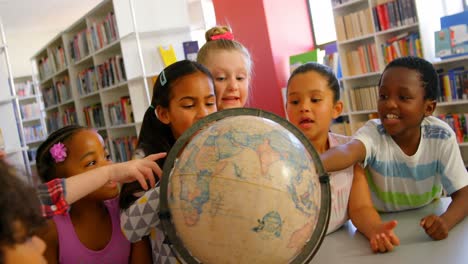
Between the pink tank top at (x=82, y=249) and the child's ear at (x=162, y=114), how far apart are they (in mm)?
433

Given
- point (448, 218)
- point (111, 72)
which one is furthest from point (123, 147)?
point (448, 218)

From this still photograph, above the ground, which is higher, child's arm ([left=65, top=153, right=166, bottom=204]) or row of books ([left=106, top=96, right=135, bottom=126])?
row of books ([left=106, top=96, right=135, bottom=126])

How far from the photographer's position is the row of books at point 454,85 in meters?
5.52

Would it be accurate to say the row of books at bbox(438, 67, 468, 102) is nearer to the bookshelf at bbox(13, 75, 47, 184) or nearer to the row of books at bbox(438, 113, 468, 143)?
the row of books at bbox(438, 113, 468, 143)

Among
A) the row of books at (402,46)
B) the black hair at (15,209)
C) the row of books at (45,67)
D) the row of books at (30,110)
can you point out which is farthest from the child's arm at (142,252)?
the row of books at (30,110)

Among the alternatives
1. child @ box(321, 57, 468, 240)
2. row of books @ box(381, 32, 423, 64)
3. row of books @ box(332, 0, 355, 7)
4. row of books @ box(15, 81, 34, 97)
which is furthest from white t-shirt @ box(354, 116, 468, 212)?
row of books @ box(15, 81, 34, 97)

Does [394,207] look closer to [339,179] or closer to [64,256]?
[339,179]

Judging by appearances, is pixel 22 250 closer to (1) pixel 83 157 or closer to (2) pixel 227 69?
(1) pixel 83 157

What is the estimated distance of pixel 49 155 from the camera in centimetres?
175

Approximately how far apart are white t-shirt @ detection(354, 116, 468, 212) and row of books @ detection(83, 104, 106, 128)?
6931 millimetres

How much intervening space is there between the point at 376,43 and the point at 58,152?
551 cm

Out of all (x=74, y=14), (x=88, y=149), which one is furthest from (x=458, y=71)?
(x=74, y=14)

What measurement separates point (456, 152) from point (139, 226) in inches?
45.0

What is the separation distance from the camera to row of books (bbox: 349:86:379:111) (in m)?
6.65
